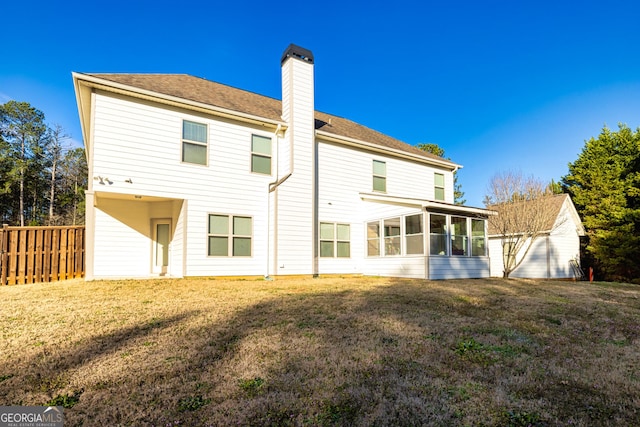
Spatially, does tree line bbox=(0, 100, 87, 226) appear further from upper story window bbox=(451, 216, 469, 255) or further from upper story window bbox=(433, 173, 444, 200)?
upper story window bbox=(451, 216, 469, 255)

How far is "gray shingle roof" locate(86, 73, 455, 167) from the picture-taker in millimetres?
10539

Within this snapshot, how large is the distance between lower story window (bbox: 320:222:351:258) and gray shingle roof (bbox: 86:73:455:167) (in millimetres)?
3536

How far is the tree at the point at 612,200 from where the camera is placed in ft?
64.9

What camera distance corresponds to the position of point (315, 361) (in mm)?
3877

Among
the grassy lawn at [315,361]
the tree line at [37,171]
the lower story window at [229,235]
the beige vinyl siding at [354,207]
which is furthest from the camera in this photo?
the tree line at [37,171]

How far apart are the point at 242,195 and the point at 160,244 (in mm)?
3287

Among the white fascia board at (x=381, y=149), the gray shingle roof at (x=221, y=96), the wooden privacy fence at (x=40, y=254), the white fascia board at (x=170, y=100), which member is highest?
the gray shingle roof at (x=221, y=96)

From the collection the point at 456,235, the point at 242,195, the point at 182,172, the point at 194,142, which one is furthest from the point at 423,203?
the point at 182,172

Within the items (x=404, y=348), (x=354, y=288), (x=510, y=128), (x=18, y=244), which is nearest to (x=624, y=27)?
(x=510, y=128)

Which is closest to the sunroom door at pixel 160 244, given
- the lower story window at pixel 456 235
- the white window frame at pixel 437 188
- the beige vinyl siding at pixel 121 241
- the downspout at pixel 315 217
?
the beige vinyl siding at pixel 121 241

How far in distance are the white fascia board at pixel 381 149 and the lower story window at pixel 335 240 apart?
10.4 ft

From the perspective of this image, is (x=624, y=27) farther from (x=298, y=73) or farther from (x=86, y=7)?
(x=86, y=7)

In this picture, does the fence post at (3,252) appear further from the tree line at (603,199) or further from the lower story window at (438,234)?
the tree line at (603,199)

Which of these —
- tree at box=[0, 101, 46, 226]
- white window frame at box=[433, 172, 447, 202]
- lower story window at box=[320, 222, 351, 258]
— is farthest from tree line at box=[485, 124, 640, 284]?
tree at box=[0, 101, 46, 226]
